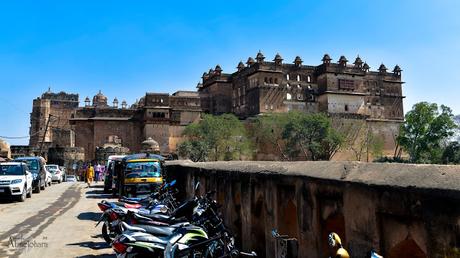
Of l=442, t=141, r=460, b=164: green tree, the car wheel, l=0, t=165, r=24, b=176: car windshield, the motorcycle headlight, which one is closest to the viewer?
the motorcycle headlight

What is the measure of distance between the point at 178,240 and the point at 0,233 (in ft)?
20.0

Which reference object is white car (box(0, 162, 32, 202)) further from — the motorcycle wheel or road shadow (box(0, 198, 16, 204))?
the motorcycle wheel

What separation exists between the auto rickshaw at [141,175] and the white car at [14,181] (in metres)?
5.37

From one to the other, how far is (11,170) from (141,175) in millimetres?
7062

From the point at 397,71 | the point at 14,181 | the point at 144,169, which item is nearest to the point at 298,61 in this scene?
the point at 397,71

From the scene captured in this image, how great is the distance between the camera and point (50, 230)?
394 inches

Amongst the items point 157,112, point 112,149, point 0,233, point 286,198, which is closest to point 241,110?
point 157,112

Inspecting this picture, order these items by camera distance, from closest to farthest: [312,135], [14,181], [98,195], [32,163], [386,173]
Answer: [386,173] → [14,181] → [98,195] → [32,163] → [312,135]

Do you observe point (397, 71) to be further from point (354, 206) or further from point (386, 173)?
point (386, 173)

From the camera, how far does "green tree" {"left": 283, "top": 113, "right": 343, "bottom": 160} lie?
154ft

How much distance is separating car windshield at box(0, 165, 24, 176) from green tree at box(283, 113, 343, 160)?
34.0 meters

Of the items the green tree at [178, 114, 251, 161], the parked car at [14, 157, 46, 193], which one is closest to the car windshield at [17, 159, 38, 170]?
the parked car at [14, 157, 46, 193]

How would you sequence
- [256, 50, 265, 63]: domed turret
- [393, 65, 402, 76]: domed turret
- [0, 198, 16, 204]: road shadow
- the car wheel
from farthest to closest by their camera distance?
[393, 65, 402, 76]: domed turret
[256, 50, 265, 63]: domed turret
the car wheel
[0, 198, 16, 204]: road shadow

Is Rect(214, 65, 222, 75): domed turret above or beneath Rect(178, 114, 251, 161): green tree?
above
